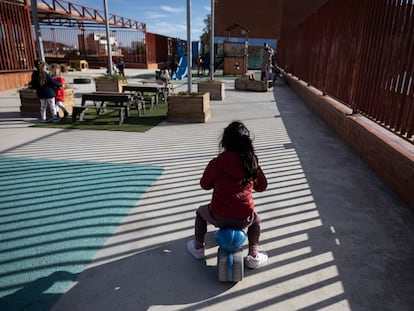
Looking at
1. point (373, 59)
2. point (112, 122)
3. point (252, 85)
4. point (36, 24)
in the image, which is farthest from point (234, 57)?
point (373, 59)

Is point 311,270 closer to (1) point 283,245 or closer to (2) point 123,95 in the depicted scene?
(1) point 283,245

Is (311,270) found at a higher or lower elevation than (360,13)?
lower

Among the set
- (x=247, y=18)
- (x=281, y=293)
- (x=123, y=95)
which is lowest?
(x=281, y=293)

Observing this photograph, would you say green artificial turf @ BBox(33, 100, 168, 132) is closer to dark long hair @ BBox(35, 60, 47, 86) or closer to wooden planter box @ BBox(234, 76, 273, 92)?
dark long hair @ BBox(35, 60, 47, 86)

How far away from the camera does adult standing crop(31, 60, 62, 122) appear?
7676mm

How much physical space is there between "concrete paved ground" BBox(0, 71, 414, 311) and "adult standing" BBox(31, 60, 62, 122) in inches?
81.5

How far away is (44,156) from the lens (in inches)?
217

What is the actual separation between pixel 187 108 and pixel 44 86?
365 cm

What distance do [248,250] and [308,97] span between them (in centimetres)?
943

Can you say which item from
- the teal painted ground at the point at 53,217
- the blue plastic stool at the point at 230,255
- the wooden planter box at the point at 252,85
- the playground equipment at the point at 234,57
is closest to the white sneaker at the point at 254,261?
the blue plastic stool at the point at 230,255

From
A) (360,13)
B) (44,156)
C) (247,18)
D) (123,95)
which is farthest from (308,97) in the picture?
(247,18)

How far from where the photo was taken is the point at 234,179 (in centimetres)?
246

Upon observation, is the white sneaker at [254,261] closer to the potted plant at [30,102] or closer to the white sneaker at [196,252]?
the white sneaker at [196,252]

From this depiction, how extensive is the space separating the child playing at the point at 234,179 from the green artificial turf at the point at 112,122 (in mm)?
5137
